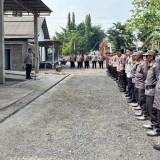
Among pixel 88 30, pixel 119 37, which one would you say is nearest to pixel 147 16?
pixel 119 37

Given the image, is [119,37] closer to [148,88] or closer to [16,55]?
[16,55]

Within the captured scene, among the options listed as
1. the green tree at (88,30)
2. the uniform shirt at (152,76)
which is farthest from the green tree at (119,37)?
the uniform shirt at (152,76)

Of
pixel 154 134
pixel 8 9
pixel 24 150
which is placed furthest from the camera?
pixel 8 9

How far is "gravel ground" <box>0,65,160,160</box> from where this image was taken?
5451mm

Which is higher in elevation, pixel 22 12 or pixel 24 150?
pixel 22 12

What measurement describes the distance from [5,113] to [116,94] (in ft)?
17.7

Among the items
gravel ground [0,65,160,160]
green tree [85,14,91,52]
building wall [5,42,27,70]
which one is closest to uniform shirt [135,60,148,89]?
gravel ground [0,65,160,160]

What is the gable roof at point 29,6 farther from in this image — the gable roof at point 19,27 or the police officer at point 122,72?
the police officer at point 122,72

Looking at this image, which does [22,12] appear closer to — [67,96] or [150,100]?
[67,96]

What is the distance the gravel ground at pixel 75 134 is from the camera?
5451 mm

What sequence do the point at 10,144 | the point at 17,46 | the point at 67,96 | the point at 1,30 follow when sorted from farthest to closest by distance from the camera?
1. the point at 17,46
2. the point at 1,30
3. the point at 67,96
4. the point at 10,144

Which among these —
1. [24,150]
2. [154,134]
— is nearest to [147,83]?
[154,134]

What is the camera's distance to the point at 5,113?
29.1 feet

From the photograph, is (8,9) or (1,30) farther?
(8,9)
